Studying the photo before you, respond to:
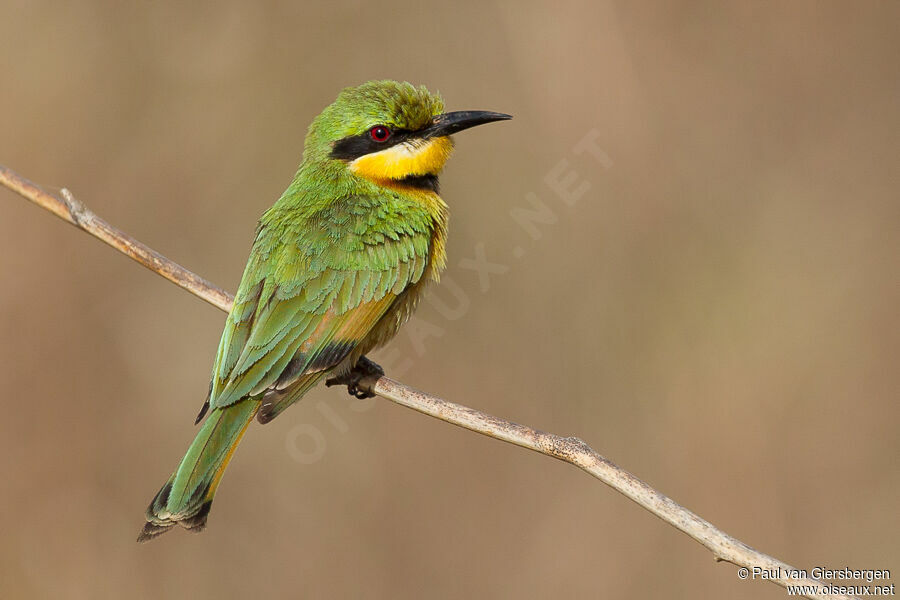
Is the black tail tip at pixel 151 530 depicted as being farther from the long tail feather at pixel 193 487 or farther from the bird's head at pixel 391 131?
the bird's head at pixel 391 131

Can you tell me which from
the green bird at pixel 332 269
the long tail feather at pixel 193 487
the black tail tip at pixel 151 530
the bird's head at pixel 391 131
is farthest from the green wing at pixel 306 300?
the black tail tip at pixel 151 530

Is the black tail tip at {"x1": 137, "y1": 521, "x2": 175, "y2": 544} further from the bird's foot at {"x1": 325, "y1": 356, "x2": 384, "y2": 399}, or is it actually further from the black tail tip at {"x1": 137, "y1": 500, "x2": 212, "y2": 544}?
the bird's foot at {"x1": 325, "y1": 356, "x2": 384, "y2": 399}

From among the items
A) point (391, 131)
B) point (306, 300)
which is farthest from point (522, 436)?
point (391, 131)

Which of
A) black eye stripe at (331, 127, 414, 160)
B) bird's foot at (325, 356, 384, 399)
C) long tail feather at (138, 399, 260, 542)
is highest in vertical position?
black eye stripe at (331, 127, 414, 160)

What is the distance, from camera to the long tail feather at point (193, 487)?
263cm

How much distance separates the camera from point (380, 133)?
3264 mm

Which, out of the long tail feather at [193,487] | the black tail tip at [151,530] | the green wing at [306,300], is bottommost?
the black tail tip at [151,530]

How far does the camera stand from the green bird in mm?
2717

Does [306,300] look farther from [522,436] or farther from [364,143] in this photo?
[522,436]

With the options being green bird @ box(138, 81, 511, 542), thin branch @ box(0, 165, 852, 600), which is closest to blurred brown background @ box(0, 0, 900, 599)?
green bird @ box(138, 81, 511, 542)

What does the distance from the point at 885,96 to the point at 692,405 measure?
5.87ft

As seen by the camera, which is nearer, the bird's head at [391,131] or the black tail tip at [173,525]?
the black tail tip at [173,525]

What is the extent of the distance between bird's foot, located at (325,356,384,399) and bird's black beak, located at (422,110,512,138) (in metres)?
0.82

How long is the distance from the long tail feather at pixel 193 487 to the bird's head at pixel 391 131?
3.54 feet
